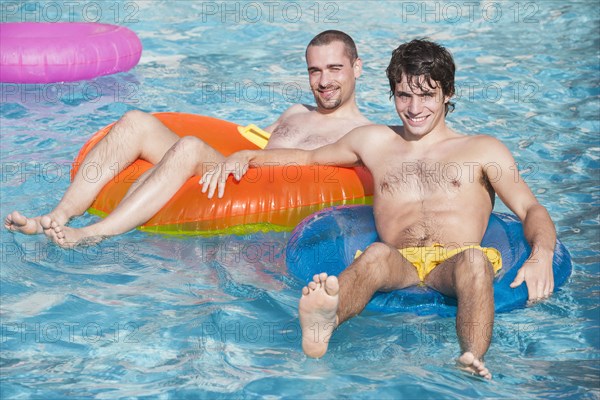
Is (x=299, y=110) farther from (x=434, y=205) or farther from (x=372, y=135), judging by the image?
(x=434, y=205)

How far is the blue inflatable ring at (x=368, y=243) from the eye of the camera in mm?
3484

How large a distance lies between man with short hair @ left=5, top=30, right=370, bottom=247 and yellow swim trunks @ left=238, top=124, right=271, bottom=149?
6 centimetres

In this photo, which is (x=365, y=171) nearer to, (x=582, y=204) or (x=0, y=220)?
(x=582, y=204)

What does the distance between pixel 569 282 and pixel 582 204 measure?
1.13m

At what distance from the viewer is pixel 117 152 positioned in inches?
181

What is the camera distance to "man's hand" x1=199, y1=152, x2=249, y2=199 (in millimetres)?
4348

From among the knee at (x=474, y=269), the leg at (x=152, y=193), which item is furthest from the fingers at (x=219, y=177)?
the knee at (x=474, y=269)

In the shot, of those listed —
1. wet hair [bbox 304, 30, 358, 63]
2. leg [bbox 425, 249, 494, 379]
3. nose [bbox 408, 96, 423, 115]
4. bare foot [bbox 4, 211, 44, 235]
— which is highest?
wet hair [bbox 304, 30, 358, 63]

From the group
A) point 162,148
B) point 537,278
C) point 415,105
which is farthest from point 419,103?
point 162,148

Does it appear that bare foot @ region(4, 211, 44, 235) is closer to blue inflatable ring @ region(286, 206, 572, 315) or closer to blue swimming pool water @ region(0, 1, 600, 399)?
blue swimming pool water @ region(0, 1, 600, 399)

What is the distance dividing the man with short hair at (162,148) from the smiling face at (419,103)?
1030 mm

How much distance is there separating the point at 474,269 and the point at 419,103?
0.85 metres

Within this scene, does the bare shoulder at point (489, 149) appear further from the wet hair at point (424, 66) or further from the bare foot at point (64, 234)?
the bare foot at point (64, 234)

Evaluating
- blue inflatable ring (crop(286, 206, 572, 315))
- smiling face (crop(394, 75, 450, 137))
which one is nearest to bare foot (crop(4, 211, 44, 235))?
blue inflatable ring (crop(286, 206, 572, 315))
